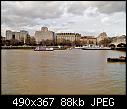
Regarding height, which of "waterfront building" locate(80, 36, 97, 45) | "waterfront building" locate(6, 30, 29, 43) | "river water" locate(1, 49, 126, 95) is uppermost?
"waterfront building" locate(6, 30, 29, 43)

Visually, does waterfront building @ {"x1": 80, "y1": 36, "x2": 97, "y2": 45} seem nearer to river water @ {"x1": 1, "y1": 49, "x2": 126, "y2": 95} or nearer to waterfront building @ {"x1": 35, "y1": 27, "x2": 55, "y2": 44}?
waterfront building @ {"x1": 35, "y1": 27, "x2": 55, "y2": 44}

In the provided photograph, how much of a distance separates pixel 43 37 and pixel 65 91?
88.3 ft

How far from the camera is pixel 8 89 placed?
3.66 metres

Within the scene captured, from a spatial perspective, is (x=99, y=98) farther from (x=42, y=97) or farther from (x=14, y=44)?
(x=14, y=44)

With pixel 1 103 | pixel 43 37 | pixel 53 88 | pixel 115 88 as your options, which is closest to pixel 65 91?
pixel 53 88

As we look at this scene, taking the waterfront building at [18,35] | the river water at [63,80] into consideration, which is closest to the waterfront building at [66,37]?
the waterfront building at [18,35]

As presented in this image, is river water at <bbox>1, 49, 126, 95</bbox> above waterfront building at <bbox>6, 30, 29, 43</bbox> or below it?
below

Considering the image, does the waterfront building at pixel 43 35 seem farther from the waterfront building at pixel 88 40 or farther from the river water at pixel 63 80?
the river water at pixel 63 80

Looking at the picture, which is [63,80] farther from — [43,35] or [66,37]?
[66,37]

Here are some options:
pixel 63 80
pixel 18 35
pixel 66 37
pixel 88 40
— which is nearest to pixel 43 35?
pixel 18 35

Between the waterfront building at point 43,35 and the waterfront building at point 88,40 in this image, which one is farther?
the waterfront building at point 88,40

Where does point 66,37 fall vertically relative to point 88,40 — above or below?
above

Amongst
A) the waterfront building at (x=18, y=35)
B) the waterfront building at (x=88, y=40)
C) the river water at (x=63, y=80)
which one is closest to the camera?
the river water at (x=63, y=80)

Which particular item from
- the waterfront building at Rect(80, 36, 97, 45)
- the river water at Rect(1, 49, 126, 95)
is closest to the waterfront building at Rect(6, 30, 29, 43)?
the waterfront building at Rect(80, 36, 97, 45)
